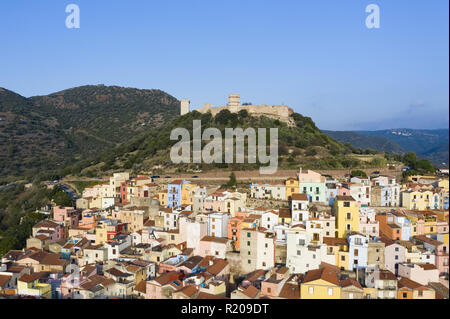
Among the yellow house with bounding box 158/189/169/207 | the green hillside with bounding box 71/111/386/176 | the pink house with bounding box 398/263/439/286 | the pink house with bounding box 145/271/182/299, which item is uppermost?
the green hillside with bounding box 71/111/386/176

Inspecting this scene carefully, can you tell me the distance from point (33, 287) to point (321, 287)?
24.7 ft

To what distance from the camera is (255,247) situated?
36.9 ft

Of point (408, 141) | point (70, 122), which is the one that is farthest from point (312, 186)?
point (70, 122)

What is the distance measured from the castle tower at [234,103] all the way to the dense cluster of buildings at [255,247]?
40.3ft

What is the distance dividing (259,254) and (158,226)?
4.26 metres

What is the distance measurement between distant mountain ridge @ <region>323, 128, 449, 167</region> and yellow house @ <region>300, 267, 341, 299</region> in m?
14.5

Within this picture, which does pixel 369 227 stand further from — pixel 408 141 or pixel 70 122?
pixel 70 122

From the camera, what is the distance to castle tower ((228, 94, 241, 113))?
2733 centimetres

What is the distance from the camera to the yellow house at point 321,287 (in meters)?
Answer: 8.98

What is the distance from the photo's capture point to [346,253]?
35.1 feet

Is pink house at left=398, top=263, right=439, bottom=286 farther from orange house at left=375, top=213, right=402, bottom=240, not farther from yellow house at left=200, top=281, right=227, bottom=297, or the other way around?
yellow house at left=200, top=281, right=227, bottom=297

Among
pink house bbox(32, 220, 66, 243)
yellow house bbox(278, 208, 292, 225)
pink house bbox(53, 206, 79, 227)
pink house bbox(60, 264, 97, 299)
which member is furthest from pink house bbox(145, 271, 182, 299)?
pink house bbox(53, 206, 79, 227)

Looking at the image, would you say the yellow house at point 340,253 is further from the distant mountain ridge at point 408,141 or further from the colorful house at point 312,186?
the distant mountain ridge at point 408,141
